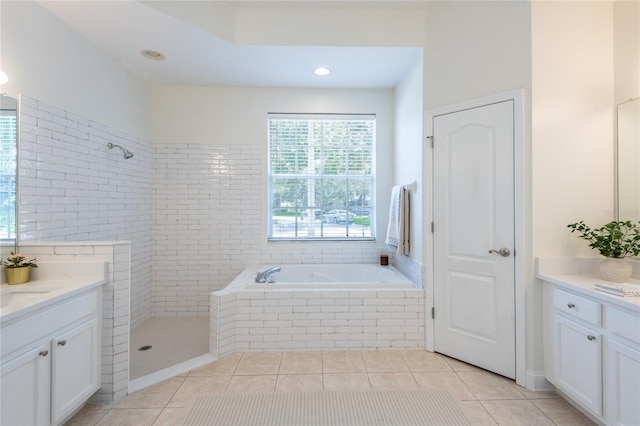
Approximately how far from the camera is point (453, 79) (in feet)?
8.48

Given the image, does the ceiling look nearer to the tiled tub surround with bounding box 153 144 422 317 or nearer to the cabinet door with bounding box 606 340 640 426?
the tiled tub surround with bounding box 153 144 422 317

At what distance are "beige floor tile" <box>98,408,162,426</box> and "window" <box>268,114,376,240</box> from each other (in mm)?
2173

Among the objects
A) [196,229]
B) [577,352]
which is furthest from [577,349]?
[196,229]

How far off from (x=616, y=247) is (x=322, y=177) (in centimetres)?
278

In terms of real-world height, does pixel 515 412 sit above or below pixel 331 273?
below

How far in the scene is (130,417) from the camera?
1899 millimetres

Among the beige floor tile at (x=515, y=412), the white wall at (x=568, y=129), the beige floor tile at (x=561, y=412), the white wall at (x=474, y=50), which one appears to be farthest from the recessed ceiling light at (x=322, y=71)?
the beige floor tile at (x=561, y=412)

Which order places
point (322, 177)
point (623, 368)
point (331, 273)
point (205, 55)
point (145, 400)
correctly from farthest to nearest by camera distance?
point (322, 177) < point (331, 273) < point (205, 55) < point (145, 400) < point (623, 368)

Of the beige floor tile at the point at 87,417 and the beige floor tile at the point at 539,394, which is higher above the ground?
the beige floor tile at the point at 539,394

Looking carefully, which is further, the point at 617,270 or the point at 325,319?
the point at 325,319

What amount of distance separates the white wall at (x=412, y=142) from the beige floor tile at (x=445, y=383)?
93cm

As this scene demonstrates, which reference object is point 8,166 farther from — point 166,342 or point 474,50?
point 474,50

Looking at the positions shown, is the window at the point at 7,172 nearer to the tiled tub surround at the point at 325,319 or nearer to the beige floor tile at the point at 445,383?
the tiled tub surround at the point at 325,319

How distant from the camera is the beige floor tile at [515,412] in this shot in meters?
1.85
